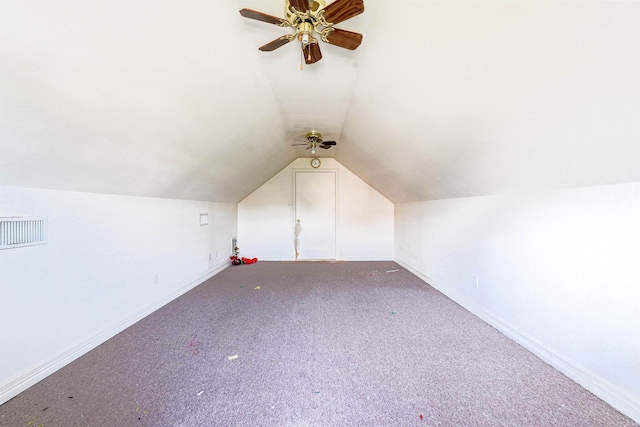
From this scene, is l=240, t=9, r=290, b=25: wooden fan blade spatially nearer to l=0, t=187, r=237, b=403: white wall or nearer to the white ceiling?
the white ceiling

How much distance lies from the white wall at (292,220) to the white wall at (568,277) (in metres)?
2.80

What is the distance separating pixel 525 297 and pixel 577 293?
0.44 meters

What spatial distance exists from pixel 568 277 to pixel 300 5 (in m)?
2.49

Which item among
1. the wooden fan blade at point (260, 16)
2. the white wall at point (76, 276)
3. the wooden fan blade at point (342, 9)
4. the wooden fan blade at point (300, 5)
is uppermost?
the wooden fan blade at point (300, 5)

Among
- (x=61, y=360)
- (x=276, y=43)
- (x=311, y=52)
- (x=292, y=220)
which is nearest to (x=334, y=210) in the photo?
(x=292, y=220)

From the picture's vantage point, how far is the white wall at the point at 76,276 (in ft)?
5.05

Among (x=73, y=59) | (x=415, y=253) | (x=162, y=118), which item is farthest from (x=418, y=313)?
(x=73, y=59)

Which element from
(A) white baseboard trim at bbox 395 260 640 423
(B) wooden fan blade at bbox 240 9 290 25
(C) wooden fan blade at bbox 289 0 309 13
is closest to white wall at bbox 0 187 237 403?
(B) wooden fan blade at bbox 240 9 290 25

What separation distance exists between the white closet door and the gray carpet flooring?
2.84m

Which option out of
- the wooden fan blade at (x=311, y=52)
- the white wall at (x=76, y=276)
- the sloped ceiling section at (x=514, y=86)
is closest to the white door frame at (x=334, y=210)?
the white wall at (x=76, y=276)

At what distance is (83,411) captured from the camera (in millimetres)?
1396

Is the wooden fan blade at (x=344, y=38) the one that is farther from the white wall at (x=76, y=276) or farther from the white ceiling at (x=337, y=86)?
the white wall at (x=76, y=276)

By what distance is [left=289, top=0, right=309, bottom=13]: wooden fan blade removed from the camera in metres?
1.34

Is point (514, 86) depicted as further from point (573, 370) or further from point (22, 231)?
point (22, 231)
